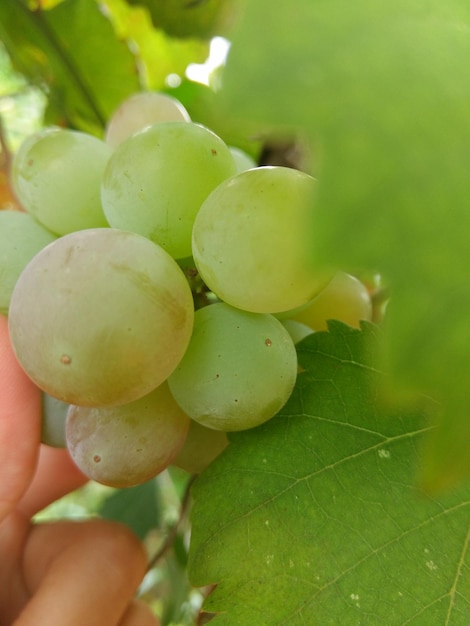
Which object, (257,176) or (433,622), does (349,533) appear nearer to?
(433,622)

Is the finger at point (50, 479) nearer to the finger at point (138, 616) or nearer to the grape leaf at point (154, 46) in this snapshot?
the finger at point (138, 616)

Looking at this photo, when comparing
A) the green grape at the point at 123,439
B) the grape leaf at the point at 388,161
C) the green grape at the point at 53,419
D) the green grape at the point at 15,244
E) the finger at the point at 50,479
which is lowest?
the finger at the point at 50,479

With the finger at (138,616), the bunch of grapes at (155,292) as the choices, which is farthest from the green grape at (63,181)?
the finger at (138,616)

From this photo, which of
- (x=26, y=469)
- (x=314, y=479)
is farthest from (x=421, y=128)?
(x=26, y=469)

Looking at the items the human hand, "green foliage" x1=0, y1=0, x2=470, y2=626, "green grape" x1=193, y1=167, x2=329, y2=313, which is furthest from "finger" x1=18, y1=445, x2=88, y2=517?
"green grape" x1=193, y1=167, x2=329, y2=313

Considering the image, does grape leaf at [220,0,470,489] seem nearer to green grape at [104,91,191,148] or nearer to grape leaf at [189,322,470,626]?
Answer: grape leaf at [189,322,470,626]

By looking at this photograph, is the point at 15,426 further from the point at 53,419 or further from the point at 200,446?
the point at 200,446

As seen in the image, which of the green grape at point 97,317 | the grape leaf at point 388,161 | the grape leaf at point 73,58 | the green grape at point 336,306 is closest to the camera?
the grape leaf at point 388,161
